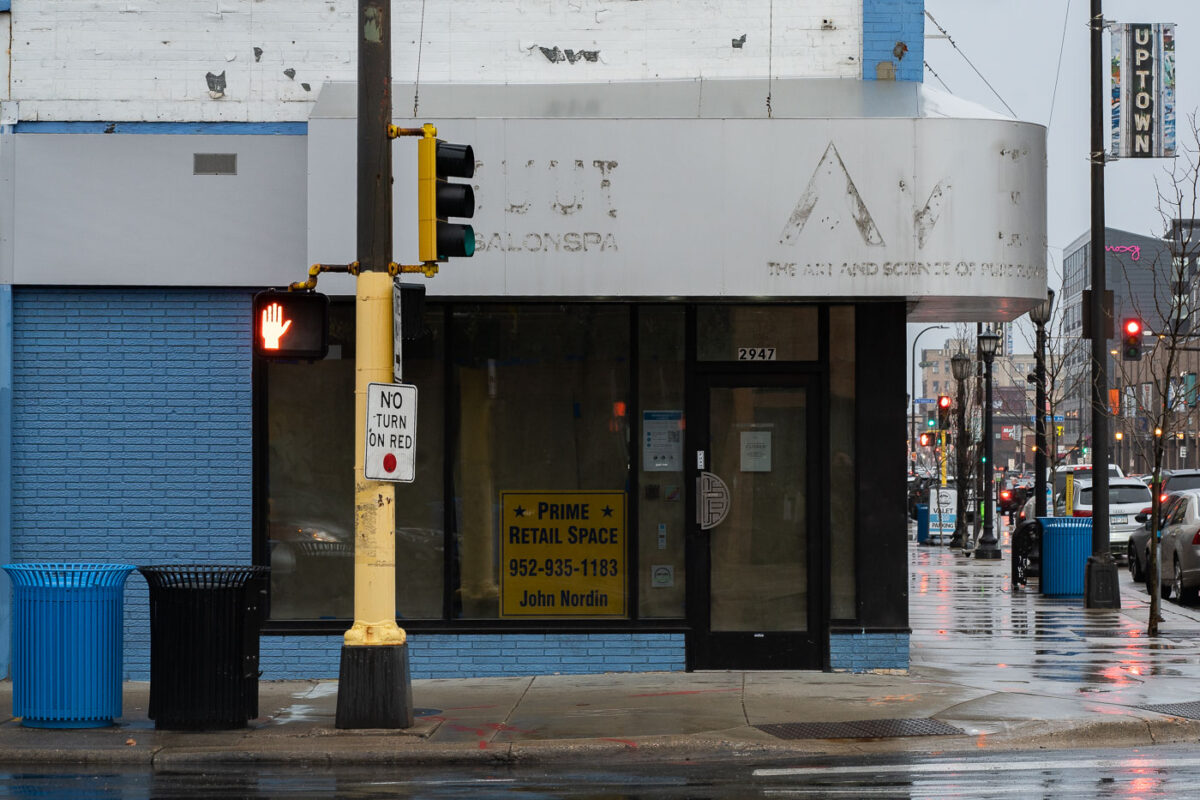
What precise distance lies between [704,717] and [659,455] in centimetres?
305

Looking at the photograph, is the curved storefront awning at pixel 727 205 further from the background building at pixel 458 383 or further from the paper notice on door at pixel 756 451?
the paper notice on door at pixel 756 451

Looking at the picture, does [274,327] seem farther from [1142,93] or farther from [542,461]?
[1142,93]

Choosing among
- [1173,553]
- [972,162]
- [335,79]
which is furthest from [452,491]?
[1173,553]

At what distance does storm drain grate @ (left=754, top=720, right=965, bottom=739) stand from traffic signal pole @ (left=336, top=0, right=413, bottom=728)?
2.53 meters

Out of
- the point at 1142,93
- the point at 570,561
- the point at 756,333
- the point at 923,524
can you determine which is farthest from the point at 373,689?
the point at 923,524

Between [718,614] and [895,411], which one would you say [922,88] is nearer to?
[895,411]

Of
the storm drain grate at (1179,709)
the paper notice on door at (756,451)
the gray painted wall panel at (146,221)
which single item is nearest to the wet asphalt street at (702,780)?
the storm drain grate at (1179,709)

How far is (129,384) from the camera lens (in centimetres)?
1359

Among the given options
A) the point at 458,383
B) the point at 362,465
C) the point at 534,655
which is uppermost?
the point at 458,383

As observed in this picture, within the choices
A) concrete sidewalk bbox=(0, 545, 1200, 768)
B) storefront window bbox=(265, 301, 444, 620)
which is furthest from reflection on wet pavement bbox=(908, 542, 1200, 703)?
storefront window bbox=(265, 301, 444, 620)

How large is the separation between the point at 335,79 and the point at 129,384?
125 inches

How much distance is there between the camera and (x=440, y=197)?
10.6 metres

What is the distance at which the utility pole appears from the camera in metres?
20.0

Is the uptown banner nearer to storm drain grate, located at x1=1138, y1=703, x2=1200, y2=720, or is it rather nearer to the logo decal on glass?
the logo decal on glass
